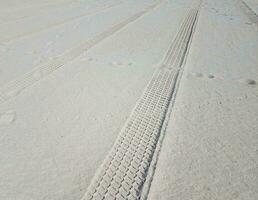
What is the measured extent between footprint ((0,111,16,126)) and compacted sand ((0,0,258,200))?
0.01m

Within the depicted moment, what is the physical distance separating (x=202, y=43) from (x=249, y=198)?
16.5 ft

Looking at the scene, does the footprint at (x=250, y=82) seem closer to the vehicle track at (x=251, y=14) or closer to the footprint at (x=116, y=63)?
the footprint at (x=116, y=63)

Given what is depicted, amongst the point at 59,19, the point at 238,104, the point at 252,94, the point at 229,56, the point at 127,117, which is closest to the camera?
the point at 127,117

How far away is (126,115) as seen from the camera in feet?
12.7

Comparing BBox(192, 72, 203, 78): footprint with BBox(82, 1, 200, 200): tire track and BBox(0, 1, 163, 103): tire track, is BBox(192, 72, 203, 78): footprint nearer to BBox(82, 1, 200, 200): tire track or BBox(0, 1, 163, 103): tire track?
BBox(82, 1, 200, 200): tire track

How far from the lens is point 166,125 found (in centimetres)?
364

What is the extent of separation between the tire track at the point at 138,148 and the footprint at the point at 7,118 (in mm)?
1241

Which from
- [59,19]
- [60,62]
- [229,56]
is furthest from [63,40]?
[229,56]

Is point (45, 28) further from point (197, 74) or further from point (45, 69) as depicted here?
point (197, 74)

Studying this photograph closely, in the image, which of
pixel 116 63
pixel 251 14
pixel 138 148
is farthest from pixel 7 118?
pixel 251 14

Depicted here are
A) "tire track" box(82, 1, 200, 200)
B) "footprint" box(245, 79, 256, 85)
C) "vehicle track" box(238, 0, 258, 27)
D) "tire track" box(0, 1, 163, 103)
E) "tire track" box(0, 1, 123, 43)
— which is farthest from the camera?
"vehicle track" box(238, 0, 258, 27)

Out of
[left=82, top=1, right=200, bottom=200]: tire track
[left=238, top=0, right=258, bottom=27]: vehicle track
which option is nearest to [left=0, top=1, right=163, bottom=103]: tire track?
[left=82, top=1, right=200, bottom=200]: tire track

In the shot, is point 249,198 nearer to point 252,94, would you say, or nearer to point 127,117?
point 127,117

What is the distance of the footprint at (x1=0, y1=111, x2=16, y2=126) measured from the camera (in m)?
3.55
